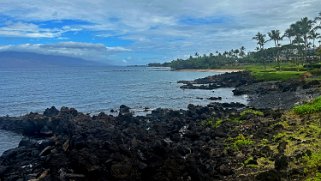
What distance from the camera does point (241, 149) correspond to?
29.0m

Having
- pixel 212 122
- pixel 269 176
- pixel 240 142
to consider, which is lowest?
pixel 212 122

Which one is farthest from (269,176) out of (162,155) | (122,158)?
(122,158)

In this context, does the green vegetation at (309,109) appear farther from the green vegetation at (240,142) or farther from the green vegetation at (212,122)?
the green vegetation at (240,142)

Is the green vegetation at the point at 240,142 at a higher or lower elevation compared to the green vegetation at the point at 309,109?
lower

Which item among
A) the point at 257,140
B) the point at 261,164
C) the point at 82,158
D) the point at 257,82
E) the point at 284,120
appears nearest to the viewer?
the point at 82,158

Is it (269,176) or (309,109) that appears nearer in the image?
(269,176)

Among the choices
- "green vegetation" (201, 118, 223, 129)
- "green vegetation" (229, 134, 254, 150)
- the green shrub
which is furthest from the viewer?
"green vegetation" (201, 118, 223, 129)

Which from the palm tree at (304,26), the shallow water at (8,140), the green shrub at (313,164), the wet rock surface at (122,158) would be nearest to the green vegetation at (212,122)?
the wet rock surface at (122,158)

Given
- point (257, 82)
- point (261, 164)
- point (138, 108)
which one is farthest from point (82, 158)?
point (257, 82)

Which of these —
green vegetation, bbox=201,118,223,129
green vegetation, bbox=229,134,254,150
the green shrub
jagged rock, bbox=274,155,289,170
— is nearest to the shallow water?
green vegetation, bbox=201,118,223,129

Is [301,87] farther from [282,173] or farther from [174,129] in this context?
[282,173]

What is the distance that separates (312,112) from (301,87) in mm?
37795

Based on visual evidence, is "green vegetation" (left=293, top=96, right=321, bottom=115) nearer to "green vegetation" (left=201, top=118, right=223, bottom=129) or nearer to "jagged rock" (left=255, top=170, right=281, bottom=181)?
"green vegetation" (left=201, top=118, right=223, bottom=129)

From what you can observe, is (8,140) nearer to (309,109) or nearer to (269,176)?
(309,109)
